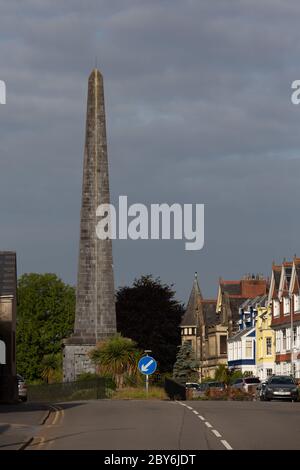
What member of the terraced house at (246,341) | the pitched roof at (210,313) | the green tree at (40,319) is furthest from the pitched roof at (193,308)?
the green tree at (40,319)

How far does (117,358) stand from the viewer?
6531 centimetres

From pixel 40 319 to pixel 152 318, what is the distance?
17905mm

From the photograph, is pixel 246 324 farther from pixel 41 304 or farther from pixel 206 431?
pixel 206 431

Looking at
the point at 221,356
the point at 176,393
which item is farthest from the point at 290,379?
the point at 221,356

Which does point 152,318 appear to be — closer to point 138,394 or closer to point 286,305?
point 286,305

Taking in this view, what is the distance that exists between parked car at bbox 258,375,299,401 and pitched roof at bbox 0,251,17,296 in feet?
44.6

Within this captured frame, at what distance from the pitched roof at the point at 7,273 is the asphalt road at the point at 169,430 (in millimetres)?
17758

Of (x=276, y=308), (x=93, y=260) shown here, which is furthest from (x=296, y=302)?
(x=93, y=260)

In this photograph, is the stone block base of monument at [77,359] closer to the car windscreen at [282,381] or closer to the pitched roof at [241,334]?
the car windscreen at [282,381]

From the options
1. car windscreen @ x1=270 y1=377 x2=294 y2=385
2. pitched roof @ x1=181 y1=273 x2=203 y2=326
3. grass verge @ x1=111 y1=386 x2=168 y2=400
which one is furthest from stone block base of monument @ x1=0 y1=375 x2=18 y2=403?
pitched roof @ x1=181 y1=273 x2=203 y2=326

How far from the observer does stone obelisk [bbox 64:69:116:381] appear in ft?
237

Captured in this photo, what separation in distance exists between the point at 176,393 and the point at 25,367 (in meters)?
54.2

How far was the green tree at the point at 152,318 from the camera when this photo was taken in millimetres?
99688

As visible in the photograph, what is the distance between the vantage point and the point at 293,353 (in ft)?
291
